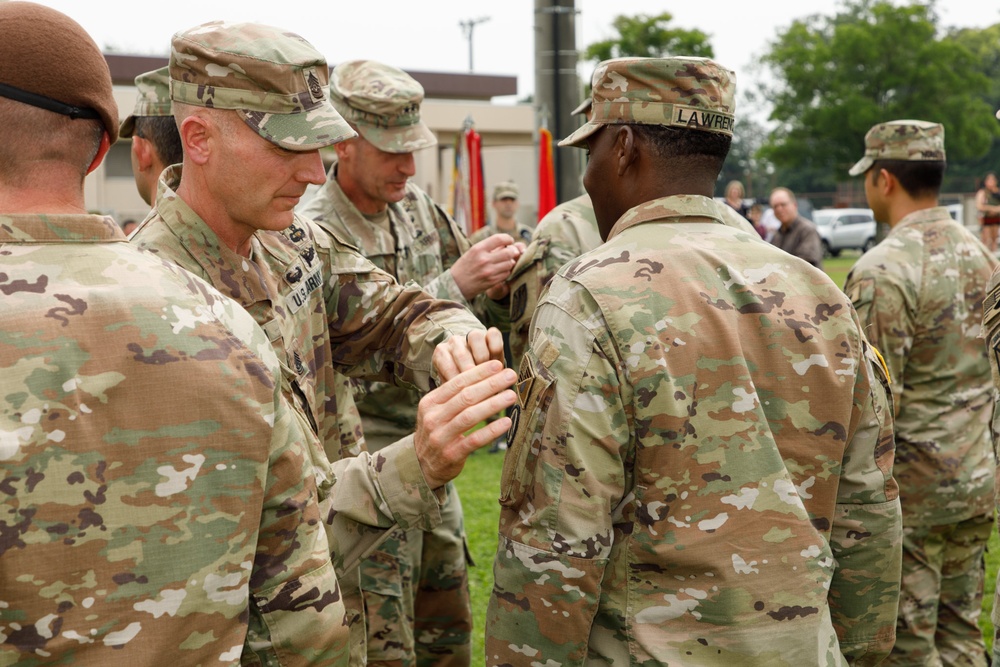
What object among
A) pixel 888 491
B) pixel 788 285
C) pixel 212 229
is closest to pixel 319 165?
pixel 212 229

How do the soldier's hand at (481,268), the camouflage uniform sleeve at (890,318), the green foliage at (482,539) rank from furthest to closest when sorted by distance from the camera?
the green foliage at (482,539)
the camouflage uniform sleeve at (890,318)
the soldier's hand at (481,268)

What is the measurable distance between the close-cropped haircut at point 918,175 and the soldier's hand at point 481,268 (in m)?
2.22

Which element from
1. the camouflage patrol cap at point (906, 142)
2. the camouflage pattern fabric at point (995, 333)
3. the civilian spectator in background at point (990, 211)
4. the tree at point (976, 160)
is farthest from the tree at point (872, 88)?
the camouflage pattern fabric at point (995, 333)

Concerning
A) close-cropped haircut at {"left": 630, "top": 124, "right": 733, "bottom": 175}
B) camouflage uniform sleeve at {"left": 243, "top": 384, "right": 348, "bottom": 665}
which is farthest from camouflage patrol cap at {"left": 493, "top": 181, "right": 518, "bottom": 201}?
camouflage uniform sleeve at {"left": 243, "top": 384, "right": 348, "bottom": 665}

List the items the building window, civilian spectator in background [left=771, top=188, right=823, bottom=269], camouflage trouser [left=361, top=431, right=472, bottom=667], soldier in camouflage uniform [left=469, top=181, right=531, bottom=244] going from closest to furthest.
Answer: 1. camouflage trouser [left=361, top=431, right=472, bottom=667]
2. civilian spectator in background [left=771, top=188, right=823, bottom=269]
3. soldier in camouflage uniform [left=469, top=181, right=531, bottom=244]
4. the building window

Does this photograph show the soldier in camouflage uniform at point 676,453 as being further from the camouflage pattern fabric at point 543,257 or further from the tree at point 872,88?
the tree at point 872,88

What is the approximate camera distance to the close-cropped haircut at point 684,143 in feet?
8.70

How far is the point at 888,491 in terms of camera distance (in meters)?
2.78

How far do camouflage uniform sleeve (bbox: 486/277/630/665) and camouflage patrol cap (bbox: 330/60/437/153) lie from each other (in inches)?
90.1

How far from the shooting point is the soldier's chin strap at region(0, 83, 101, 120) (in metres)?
1.78

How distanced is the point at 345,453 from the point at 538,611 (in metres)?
1.33

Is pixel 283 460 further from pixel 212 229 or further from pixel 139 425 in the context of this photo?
pixel 212 229

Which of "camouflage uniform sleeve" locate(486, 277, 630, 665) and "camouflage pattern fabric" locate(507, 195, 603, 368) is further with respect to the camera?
"camouflage pattern fabric" locate(507, 195, 603, 368)

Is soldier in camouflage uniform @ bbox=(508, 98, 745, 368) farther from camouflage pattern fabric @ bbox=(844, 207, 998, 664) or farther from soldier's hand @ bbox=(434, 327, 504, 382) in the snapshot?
soldier's hand @ bbox=(434, 327, 504, 382)
